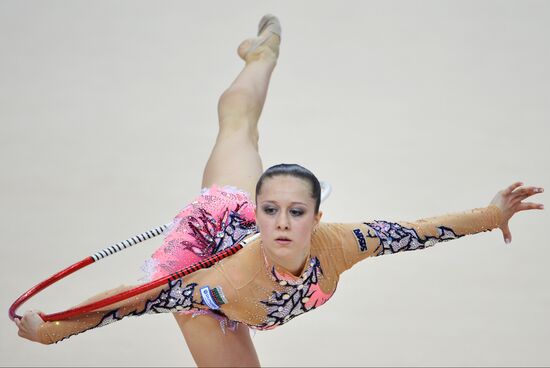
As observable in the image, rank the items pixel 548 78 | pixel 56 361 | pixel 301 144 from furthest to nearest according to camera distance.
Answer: pixel 548 78 < pixel 301 144 < pixel 56 361


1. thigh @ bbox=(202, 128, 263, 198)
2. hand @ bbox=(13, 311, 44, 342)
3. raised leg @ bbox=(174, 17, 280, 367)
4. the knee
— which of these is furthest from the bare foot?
hand @ bbox=(13, 311, 44, 342)

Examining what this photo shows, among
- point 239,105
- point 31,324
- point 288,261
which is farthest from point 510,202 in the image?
point 31,324

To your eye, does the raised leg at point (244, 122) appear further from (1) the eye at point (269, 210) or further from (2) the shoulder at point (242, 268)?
(1) the eye at point (269, 210)

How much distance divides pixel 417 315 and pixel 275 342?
0.59 metres

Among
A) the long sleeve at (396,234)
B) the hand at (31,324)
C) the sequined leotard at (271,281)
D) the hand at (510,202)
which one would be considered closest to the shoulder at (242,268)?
the sequined leotard at (271,281)

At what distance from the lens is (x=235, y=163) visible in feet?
11.7

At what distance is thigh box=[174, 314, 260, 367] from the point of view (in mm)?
3125

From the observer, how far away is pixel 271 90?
5.91 meters

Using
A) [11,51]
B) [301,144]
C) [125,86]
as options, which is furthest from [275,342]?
[11,51]

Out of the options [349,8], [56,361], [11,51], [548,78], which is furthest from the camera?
[349,8]

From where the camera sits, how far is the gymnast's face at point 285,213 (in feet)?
8.55

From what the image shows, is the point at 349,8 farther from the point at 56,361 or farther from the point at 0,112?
the point at 56,361

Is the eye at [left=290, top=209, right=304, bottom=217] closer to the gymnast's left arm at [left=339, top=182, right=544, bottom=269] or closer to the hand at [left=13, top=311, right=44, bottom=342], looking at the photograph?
the gymnast's left arm at [left=339, top=182, right=544, bottom=269]

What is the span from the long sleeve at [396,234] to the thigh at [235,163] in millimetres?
644
